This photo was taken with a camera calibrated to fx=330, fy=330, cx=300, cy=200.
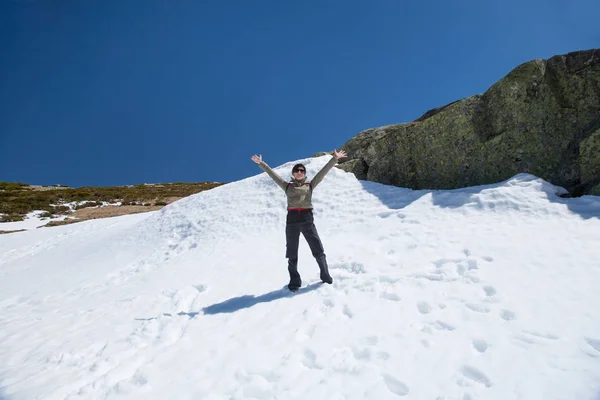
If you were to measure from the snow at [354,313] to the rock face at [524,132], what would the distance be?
34.3 inches

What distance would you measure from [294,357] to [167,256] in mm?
9112

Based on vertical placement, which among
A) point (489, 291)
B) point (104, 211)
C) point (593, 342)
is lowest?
point (593, 342)

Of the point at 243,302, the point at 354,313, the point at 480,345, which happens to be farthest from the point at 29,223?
the point at 480,345

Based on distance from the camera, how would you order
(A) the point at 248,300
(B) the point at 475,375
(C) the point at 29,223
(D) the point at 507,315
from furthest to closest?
(C) the point at 29,223
(A) the point at 248,300
(D) the point at 507,315
(B) the point at 475,375

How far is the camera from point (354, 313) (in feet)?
19.1

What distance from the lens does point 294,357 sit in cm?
480

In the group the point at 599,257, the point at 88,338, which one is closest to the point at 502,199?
the point at 599,257

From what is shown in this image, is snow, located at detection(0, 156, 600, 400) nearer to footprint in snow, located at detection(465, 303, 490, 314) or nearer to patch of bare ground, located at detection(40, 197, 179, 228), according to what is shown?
footprint in snow, located at detection(465, 303, 490, 314)

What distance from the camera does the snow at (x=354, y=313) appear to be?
415 cm

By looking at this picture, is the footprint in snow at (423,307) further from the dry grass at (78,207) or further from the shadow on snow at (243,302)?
the dry grass at (78,207)

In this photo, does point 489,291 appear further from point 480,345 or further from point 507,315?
point 480,345

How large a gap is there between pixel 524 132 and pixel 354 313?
8.99 meters

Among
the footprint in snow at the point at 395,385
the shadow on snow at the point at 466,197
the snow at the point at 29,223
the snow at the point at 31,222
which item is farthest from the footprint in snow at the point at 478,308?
the snow at the point at 29,223

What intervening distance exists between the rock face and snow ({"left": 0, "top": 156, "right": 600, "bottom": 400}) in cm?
87
